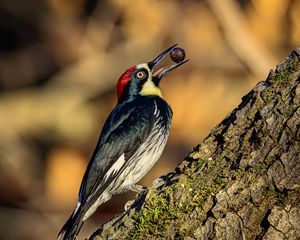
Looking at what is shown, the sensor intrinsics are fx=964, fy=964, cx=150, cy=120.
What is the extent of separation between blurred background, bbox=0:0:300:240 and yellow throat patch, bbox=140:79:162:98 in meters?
2.96

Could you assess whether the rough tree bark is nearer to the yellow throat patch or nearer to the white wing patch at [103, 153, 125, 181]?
the white wing patch at [103, 153, 125, 181]

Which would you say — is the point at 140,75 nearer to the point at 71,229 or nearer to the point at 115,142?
the point at 115,142

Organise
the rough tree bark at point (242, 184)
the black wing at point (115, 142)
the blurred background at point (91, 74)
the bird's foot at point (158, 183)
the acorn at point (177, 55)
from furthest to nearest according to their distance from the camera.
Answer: the blurred background at point (91, 74) → the acorn at point (177, 55) → the black wing at point (115, 142) → the bird's foot at point (158, 183) → the rough tree bark at point (242, 184)

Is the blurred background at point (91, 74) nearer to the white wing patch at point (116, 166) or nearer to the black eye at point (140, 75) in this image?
the black eye at point (140, 75)

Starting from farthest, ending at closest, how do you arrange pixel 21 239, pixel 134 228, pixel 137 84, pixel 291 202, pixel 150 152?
pixel 21 239 → pixel 137 84 → pixel 150 152 → pixel 134 228 → pixel 291 202

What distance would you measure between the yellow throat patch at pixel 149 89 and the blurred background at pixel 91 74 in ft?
9.70

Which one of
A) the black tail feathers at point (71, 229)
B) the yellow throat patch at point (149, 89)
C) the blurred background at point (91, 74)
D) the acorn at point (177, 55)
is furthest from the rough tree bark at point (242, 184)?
the blurred background at point (91, 74)

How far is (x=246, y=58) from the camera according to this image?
9141 mm

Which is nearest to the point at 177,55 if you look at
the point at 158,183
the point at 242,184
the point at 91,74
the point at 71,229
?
the point at 71,229

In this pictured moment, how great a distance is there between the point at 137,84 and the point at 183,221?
2.46 meters

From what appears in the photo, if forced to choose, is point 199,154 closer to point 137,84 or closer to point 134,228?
point 134,228

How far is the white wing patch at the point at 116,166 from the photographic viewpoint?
5.41 meters

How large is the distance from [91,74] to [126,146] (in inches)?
161

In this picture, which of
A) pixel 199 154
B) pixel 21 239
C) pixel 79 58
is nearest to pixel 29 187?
pixel 21 239
